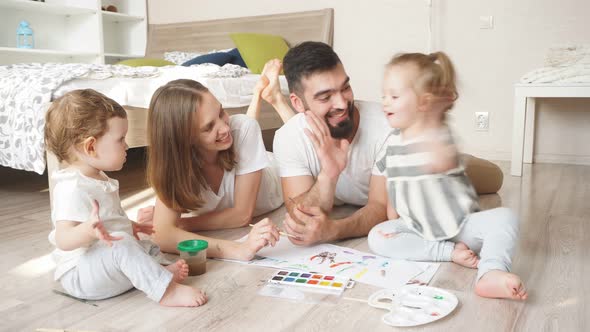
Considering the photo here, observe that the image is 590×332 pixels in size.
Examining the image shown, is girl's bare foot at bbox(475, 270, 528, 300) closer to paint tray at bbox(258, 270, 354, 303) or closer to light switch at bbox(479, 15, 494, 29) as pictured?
→ paint tray at bbox(258, 270, 354, 303)

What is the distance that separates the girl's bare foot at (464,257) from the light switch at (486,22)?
215 cm

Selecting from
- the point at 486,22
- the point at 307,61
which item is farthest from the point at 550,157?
the point at 307,61

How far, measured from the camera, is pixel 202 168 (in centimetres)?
163

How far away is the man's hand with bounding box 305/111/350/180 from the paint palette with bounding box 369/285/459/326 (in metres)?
0.41

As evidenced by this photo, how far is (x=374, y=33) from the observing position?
3.50 meters

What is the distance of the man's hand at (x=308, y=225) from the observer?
4.74ft

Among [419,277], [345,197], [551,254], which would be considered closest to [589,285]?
[551,254]

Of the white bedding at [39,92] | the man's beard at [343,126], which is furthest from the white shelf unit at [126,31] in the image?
the man's beard at [343,126]

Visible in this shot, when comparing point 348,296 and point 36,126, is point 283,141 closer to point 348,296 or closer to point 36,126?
point 348,296

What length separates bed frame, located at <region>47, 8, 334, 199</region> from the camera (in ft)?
11.9

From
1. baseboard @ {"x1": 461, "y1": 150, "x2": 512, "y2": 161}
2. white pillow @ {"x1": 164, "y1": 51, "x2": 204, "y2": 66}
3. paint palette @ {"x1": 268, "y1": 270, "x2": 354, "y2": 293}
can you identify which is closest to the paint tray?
paint palette @ {"x1": 268, "y1": 270, "x2": 354, "y2": 293}

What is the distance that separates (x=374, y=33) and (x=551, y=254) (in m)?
2.36

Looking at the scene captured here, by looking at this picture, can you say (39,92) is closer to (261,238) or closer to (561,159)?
(261,238)

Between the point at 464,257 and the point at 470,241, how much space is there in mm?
62
